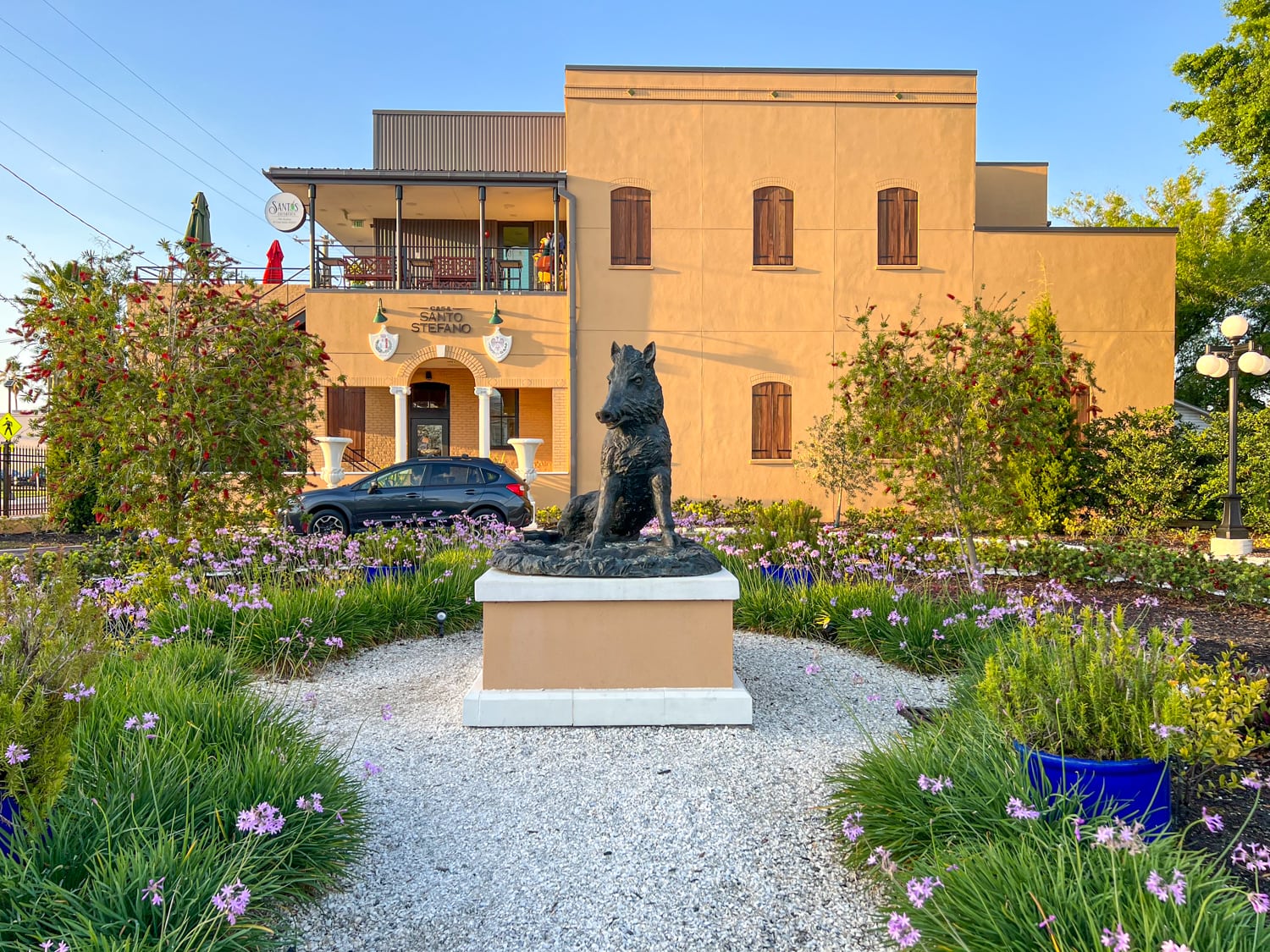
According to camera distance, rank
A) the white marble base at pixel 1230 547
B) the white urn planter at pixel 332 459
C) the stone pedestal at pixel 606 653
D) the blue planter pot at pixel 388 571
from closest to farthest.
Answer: the stone pedestal at pixel 606 653
the blue planter pot at pixel 388 571
the white marble base at pixel 1230 547
the white urn planter at pixel 332 459

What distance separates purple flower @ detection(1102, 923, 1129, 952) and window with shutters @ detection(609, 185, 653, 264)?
16166 mm

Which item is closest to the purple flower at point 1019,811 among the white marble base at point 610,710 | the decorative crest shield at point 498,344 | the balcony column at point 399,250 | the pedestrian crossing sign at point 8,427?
the white marble base at point 610,710

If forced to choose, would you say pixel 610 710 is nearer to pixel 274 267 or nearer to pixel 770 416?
pixel 770 416

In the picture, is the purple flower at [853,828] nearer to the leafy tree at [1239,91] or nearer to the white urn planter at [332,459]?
the white urn planter at [332,459]

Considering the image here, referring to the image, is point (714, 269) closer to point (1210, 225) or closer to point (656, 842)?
point (656, 842)

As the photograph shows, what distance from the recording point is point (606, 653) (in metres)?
4.41

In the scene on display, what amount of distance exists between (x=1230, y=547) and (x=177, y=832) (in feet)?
47.2

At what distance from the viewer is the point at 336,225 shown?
2180 centimetres

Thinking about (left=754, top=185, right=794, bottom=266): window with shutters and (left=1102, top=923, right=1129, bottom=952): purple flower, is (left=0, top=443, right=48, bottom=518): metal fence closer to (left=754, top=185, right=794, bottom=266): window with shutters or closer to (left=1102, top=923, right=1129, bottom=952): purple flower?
(left=754, top=185, right=794, bottom=266): window with shutters

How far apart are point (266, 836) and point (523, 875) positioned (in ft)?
3.09

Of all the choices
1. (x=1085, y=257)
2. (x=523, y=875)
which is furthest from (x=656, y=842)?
(x=1085, y=257)

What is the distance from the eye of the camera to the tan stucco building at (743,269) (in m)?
16.8

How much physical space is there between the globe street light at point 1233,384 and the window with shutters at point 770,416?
756 centimetres

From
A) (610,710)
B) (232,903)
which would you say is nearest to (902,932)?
(232,903)
